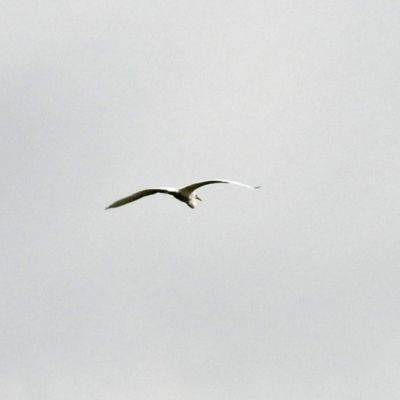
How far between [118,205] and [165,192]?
2.45 m

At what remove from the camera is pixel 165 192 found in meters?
77.2

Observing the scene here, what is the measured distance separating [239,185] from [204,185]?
327 cm

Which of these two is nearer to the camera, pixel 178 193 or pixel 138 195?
pixel 138 195

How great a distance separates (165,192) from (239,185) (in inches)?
180

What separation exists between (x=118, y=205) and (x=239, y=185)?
6873 mm

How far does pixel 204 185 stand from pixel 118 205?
14.0 ft

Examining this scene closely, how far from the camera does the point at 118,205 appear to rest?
78.0 m

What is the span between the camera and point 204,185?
7700 centimetres

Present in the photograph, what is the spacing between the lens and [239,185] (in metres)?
74.1
